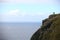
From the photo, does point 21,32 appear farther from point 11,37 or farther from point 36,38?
point 36,38

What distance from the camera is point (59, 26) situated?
1260 millimetres

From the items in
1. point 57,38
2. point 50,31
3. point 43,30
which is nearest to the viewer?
point 57,38

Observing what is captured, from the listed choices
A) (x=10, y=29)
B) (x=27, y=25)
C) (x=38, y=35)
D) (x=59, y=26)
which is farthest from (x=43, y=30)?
(x=10, y=29)

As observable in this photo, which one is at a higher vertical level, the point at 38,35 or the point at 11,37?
the point at 38,35

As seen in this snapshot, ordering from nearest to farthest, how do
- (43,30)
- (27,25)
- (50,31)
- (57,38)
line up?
(57,38) < (50,31) < (43,30) < (27,25)

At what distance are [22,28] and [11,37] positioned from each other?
0.57m

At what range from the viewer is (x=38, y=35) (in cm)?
156

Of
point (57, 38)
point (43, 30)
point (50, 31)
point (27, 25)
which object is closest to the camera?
point (57, 38)

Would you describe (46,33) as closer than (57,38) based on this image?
No

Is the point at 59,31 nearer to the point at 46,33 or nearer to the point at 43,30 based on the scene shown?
the point at 46,33

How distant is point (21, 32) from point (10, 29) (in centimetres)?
52

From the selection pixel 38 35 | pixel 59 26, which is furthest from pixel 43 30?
pixel 59 26

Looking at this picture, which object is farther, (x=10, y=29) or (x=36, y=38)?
(x=10, y=29)

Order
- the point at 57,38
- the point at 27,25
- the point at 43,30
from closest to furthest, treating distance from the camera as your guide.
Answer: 1. the point at 57,38
2. the point at 43,30
3. the point at 27,25
